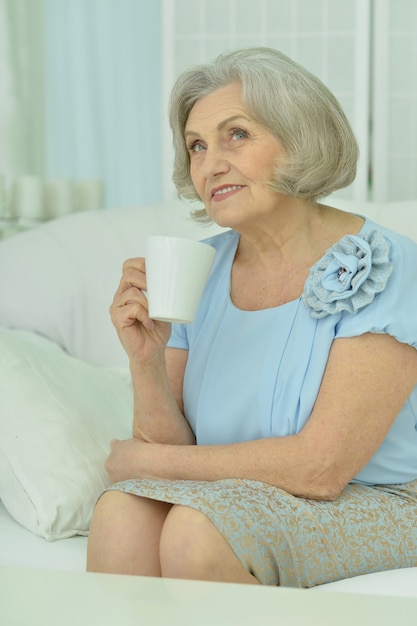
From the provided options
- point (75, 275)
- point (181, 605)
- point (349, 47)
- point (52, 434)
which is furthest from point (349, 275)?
point (349, 47)

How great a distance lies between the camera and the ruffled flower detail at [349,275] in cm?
154

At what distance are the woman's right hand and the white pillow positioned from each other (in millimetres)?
262

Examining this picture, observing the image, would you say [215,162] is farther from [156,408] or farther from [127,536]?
[127,536]

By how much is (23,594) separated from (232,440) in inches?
30.7

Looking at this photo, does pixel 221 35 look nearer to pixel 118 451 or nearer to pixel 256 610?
pixel 118 451

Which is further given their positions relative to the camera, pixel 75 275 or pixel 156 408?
pixel 75 275

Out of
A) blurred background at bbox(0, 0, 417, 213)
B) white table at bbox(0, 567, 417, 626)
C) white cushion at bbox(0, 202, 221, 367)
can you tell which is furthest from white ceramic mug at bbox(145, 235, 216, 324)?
blurred background at bbox(0, 0, 417, 213)

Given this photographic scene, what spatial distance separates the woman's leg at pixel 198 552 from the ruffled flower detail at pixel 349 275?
40 centimetres

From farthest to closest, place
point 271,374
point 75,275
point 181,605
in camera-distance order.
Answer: point 75,275
point 271,374
point 181,605

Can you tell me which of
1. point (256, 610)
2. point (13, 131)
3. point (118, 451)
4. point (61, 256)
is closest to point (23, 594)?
point (256, 610)

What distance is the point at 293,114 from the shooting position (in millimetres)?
1662

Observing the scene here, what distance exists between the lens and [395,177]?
11.0 feet

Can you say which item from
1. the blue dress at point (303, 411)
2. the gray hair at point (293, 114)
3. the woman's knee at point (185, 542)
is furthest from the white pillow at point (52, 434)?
the gray hair at point (293, 114)

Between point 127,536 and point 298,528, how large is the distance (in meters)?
0.25
